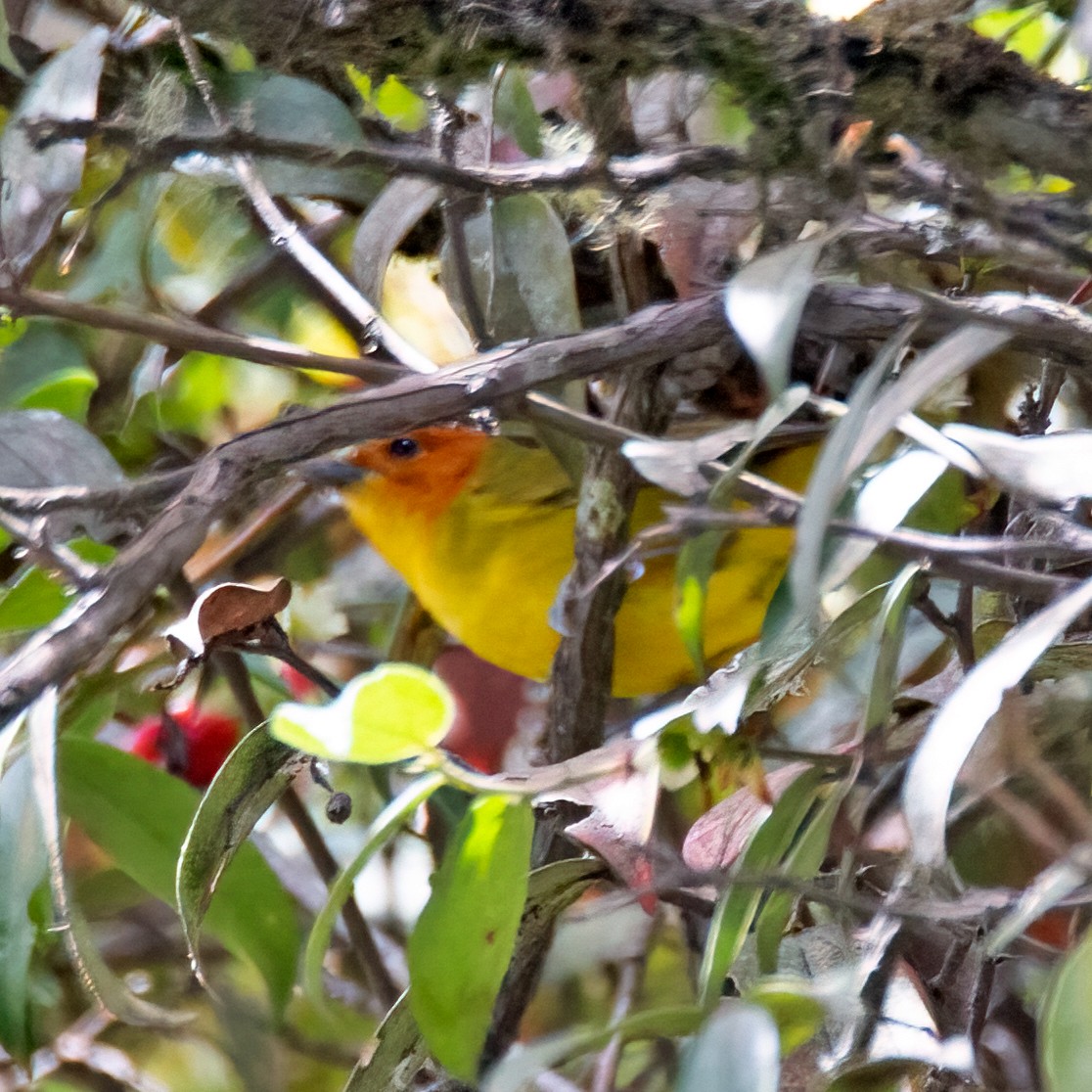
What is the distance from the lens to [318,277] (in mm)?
816

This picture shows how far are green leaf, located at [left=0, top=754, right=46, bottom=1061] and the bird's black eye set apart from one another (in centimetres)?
90

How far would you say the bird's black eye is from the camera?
1.46m

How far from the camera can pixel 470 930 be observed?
1.90ft

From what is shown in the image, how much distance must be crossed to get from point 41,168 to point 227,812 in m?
0.40

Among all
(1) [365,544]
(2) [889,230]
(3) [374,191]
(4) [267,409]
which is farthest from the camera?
(1) [365,544]

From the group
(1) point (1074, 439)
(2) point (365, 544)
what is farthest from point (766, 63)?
(2) point (365, 544)

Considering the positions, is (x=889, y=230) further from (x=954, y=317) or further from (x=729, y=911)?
(x=729, y=911)

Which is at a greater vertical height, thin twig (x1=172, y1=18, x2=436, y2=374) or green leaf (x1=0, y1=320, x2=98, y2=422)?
thin twig (x1=172, y1=18, x2=436, y2=374)

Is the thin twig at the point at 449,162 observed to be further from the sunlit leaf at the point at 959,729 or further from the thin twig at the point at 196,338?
the sunlit leaf at the point at 959,729

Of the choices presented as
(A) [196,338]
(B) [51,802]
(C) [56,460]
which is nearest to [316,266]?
(A) [196,338]

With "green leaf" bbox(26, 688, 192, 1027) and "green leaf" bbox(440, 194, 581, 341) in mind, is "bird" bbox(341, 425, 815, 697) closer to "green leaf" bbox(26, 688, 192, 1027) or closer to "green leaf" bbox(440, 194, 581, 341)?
"green leaf" bbox(440, 194, 581, 341)

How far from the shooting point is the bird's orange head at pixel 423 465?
142 centimetres

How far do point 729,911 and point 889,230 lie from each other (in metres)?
0.36

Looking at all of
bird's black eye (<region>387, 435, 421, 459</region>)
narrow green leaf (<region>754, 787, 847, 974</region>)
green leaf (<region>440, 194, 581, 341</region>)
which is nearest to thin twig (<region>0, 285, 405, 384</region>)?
green leaf (<region>440, 194, 581, 341</region>)
